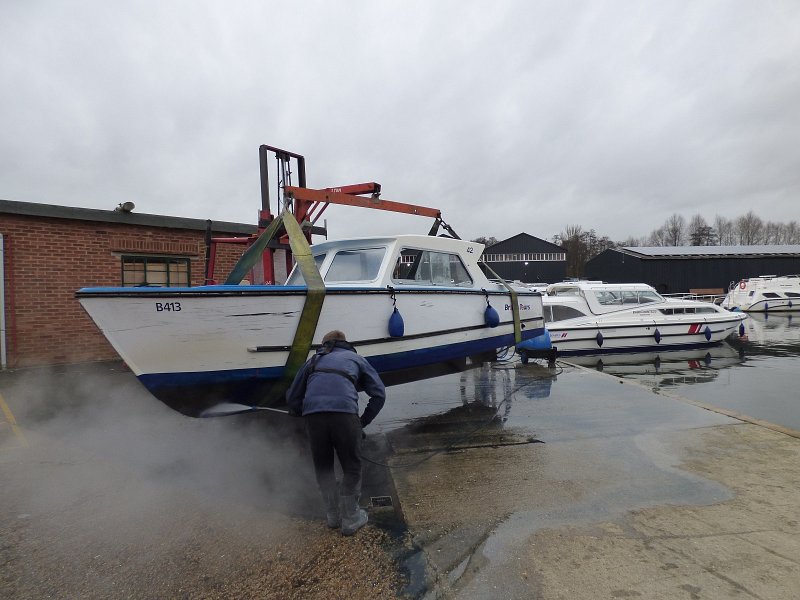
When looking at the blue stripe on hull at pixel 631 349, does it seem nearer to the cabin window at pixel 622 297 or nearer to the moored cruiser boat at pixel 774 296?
the cabin window at pixel 622 297

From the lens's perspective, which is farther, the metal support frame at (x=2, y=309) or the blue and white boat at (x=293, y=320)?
the metal support frame at (x=2, y=309)

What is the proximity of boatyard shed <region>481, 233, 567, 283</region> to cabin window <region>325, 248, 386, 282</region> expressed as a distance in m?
39.3

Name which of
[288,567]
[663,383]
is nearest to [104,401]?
[288,567]

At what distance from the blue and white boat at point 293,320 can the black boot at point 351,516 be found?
4.13ft

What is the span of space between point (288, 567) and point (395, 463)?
171cm

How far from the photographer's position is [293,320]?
3.73m

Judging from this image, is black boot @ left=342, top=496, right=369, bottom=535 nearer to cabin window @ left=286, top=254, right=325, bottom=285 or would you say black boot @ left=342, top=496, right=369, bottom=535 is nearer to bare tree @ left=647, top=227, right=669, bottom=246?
cabin window @ left=286, top=254, right=325, bottom=285

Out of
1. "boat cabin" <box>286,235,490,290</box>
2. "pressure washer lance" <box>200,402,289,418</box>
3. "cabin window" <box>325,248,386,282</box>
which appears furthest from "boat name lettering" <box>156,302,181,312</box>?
"cabin window" <box>325,248,386,282</box>

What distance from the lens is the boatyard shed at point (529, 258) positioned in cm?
4347

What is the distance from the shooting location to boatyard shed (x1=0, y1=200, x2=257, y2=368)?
7.63m

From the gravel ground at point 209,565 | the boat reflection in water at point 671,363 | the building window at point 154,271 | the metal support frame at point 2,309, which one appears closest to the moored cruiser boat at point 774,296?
the boat reflection in water at point 671,363

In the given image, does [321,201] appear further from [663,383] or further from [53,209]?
[663,383]

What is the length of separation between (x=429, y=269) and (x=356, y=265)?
0.86 m

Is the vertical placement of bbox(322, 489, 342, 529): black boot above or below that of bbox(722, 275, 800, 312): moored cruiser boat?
below
